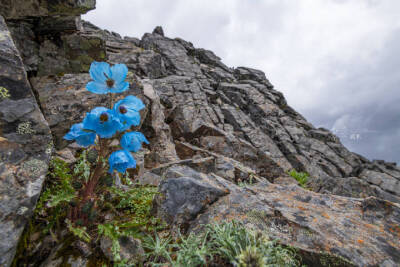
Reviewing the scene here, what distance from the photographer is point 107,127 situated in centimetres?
197

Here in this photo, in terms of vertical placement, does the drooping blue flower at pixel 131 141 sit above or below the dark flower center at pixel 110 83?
below

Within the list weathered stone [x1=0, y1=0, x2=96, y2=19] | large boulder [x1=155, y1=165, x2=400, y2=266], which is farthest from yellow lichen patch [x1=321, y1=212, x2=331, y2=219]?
weathered stone [x1=0, y1=0, x2=96, y2=19]

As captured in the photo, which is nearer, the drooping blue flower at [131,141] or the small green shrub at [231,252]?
the small green shrub at [231,252]

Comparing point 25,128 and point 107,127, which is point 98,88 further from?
point 25,128

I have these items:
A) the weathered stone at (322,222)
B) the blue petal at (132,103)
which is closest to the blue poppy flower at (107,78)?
the blue petal at (132,103)

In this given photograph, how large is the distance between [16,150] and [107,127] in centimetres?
98

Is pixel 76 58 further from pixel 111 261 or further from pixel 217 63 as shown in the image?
pixel 217 63

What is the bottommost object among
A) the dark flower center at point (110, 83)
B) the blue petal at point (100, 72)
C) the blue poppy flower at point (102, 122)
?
the blue poppy flower at point (102, 122)

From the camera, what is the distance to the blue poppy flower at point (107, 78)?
7.18 ft

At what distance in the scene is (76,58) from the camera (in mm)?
6871

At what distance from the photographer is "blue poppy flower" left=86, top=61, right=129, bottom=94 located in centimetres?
219

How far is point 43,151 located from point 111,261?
1.40m

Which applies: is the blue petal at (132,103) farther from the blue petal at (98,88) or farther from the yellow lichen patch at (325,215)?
the yellow lichen patch at (325,215)

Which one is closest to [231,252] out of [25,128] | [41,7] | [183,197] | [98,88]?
[183,197]
